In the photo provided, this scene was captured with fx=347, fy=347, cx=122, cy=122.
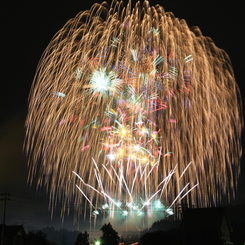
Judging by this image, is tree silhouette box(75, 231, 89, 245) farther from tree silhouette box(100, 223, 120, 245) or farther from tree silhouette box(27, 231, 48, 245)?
tree silhouette box(27, 231, 48, 245)

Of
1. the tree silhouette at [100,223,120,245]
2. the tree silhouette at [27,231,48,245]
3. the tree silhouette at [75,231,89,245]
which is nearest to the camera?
the tree silhouette at [27,231,48,245]

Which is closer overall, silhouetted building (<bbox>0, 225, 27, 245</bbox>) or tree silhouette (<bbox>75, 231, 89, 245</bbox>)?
silhouetted building (<bbox>0, 225, 27, 245</bbox>)

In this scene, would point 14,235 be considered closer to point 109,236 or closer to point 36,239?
point 36,239

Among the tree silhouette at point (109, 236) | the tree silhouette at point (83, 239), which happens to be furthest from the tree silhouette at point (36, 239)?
the tree silhouette at point (83, 239)

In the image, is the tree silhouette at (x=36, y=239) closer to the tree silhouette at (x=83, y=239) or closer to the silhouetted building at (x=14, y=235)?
the silhouetted building at (x=14, y=235)

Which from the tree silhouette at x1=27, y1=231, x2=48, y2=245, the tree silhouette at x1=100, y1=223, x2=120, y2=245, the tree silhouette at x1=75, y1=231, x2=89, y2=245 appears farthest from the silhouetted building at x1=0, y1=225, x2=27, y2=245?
the tree silhouette at x1=75, y1=231, x2=89, y2=245

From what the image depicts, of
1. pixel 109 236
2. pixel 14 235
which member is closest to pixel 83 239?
pixel 109 236

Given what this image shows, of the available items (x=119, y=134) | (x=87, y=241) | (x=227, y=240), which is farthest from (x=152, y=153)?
(x=87, y=241)
